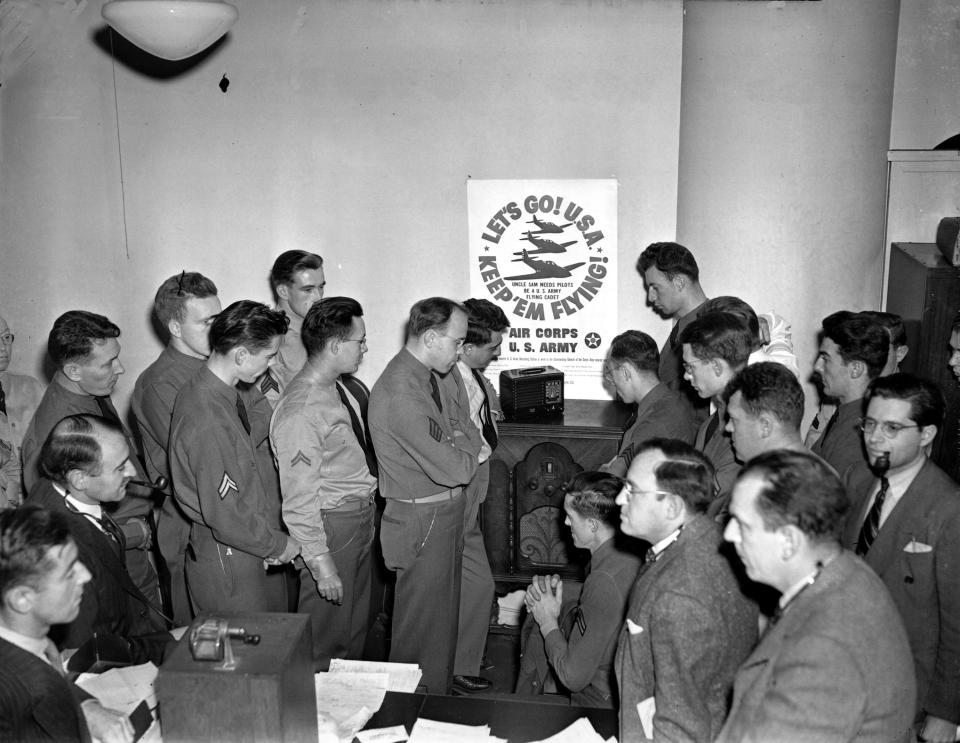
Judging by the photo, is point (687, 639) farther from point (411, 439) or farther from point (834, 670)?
point (411, 439)

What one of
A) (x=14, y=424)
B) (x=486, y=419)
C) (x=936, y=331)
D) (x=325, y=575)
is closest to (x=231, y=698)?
(x=325, y=575)

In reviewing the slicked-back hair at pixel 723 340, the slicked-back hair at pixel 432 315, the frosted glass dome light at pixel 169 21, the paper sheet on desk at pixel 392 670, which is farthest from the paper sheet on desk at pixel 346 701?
the frosted glass dome light at pixel 169 21

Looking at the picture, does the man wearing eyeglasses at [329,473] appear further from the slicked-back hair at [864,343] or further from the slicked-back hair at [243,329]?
the slicked-back hair at [864,343]

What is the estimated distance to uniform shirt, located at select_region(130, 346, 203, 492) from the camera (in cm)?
383

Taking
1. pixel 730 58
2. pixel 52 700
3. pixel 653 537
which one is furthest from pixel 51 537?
pixel 730 58

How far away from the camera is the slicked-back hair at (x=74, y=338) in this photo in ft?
12.3

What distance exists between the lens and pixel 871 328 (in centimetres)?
355

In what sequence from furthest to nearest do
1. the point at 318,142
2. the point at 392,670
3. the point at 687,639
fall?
the point at 318,142 < the point at 392,670 < the point at 687,639

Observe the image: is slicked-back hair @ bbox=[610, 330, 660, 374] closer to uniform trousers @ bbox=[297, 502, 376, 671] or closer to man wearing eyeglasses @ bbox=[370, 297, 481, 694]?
man wearing eyeglasses @ bbox=[370, 297, 481, 694]

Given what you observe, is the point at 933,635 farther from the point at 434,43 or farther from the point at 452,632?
the point at 434,43

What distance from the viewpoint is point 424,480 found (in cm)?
378

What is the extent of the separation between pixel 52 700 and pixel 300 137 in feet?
11.2

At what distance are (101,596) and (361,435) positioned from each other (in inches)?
50.6

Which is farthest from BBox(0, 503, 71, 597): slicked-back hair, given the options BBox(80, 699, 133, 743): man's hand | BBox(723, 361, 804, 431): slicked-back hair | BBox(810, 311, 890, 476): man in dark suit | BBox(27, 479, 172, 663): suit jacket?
BBox(810, 311, 890, 476): man in dark suit
